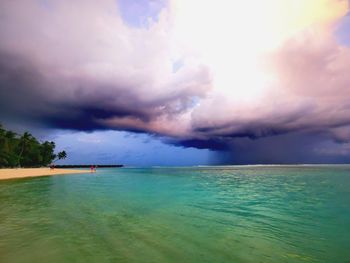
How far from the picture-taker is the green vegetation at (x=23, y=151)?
8288cm

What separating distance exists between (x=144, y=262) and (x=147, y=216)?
757 centimetres

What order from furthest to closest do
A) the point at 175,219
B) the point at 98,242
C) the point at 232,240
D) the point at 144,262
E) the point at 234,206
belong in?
the point at 234,206
the point at 175,219
the point at 232,240
the point at 98,242
the point at 144,262

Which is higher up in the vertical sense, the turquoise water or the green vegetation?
the green vegetation

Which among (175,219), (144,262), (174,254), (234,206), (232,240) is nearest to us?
(144,262)

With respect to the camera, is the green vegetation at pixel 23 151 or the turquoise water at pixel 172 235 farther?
the green vegetation at pixel 23 151

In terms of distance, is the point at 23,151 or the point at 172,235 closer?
the point at 172,235

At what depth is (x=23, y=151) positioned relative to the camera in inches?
4104

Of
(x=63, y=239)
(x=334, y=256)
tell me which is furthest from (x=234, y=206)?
(x=63, y=239)

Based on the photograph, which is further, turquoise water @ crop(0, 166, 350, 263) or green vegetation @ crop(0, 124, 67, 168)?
green vegetation @ crop(0, 124, 67, 168)

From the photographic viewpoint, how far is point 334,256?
8.36 m

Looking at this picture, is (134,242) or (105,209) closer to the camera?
(134,242)

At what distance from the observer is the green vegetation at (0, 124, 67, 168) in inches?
3263

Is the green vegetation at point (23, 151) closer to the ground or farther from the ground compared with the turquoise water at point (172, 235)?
farther from the ground

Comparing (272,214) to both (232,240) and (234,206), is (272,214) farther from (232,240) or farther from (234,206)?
(232,240)
